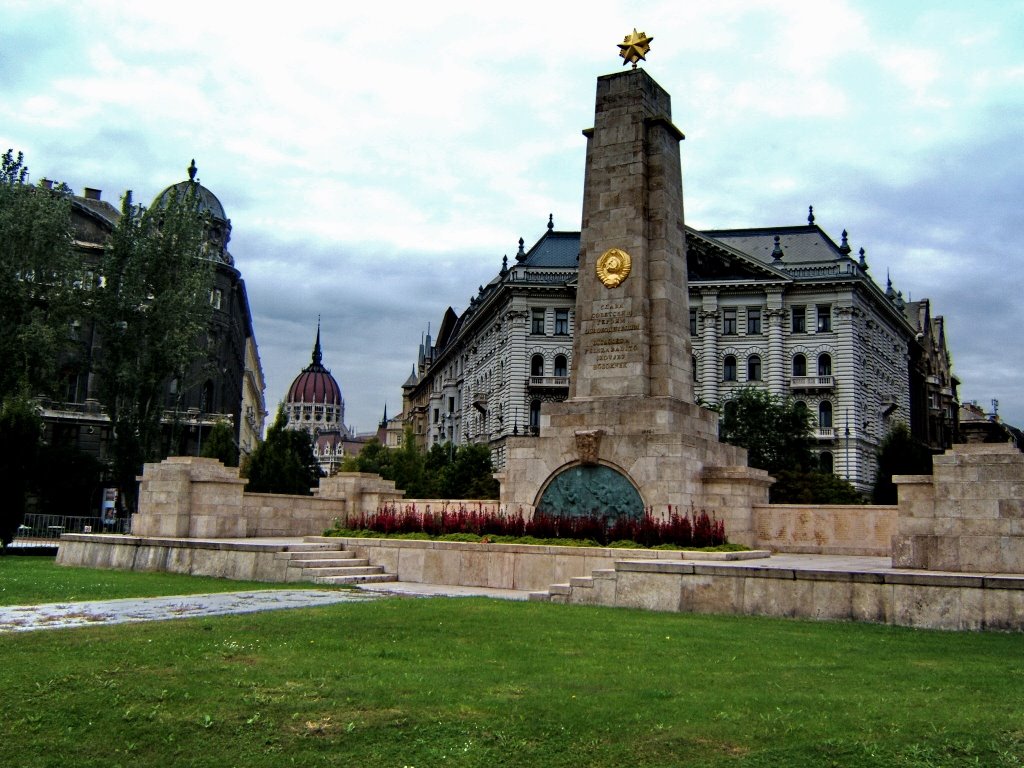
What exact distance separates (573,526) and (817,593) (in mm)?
6374

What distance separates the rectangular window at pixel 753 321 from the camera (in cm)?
7750

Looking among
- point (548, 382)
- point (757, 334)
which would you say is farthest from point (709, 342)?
point (548, 382)

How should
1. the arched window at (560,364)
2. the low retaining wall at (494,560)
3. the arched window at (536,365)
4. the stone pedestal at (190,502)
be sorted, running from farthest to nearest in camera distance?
1. the arched window at (536,365)
2. the arched window at (560,364)
3. the stone pedestal at (190,502)
4. the low retaining wall at (494,560)

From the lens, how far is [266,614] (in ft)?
42.2

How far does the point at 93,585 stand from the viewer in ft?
56.7

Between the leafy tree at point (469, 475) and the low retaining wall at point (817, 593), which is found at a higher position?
the leafy tree at point (469, 475)

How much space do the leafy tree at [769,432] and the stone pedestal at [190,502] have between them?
128 feet

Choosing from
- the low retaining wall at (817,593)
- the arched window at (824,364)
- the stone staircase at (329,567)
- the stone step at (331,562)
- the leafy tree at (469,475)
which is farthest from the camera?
the arched window at (824,364)

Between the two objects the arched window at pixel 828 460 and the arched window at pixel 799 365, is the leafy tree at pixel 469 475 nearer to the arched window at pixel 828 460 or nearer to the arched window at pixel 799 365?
the arched window at pixel 828 460

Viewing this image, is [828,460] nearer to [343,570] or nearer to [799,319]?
[799,319]

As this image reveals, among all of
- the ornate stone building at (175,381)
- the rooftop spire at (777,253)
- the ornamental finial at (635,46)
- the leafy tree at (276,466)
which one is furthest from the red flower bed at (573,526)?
the rooftop spire at (777,253)

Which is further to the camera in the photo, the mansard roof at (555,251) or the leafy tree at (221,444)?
the mansard roof at (555,251)

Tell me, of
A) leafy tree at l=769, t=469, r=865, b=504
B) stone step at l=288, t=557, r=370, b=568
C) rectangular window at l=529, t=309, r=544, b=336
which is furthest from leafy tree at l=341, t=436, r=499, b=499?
stone step at l=288, t=557, r=370, b=568

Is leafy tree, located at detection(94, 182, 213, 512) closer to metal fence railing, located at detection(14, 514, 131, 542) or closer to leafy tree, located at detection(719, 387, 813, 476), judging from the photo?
metal fence railing, located at detection(14, 514, 131, 542)
